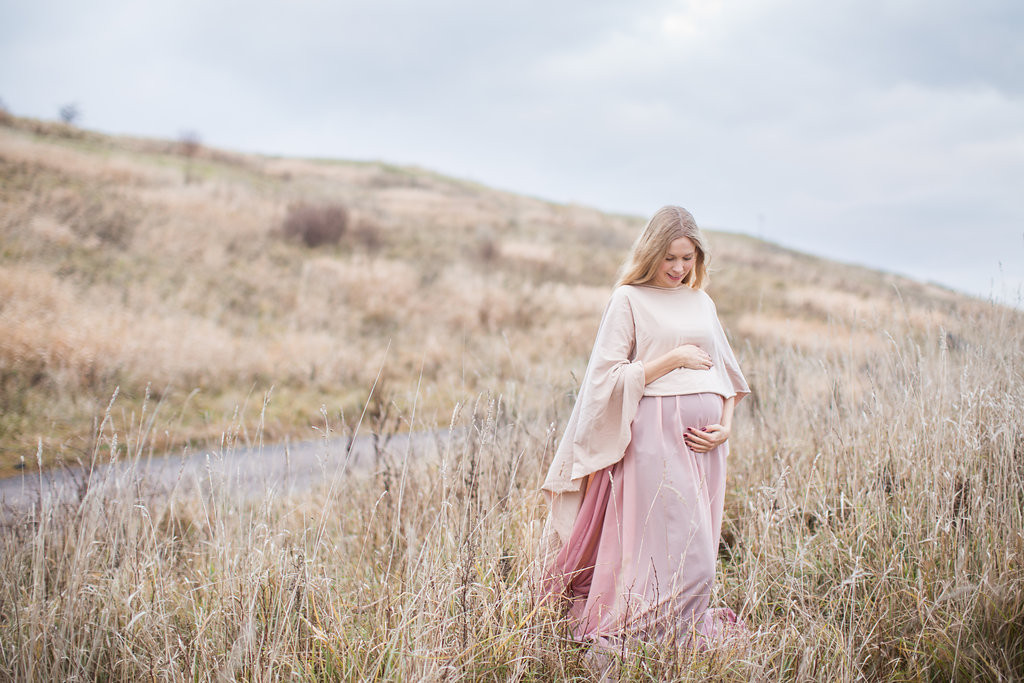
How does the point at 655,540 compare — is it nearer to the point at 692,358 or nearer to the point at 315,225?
the point at 692,358

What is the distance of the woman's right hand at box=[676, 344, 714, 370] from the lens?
219cm

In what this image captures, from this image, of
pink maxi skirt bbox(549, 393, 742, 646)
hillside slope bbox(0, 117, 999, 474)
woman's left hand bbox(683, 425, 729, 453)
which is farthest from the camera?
hillside slope bbox(0, 117, 999, 474)

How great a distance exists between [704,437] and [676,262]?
0.73 meters

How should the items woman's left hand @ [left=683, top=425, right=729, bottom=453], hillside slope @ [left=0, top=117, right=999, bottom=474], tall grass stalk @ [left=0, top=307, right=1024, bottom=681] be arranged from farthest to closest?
hillside slope @ [left=0, top=117, right=999, bottom=474] → woman's left hand @ [left=683, top=425, right=729, bottom=453] → tall grass stalk @ [left=0, top=307, right=1024, bottom=681]

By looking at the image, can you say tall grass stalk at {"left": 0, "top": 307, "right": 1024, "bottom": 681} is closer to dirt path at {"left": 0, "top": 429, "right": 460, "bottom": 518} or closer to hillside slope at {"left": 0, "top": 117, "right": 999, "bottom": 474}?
dirt path at {"left": 0, "top": 429, "right": 460, "bottom": 518}

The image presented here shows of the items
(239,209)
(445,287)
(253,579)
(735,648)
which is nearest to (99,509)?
(253,579)

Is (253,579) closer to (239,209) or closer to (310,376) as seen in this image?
(310,376)

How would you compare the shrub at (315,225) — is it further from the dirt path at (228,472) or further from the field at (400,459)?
the dirt path at (228,472)

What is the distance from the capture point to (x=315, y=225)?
703 inches

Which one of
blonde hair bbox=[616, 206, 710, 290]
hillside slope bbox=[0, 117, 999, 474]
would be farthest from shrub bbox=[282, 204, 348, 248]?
blonde hair bbox=[616, 206, 710, 290]

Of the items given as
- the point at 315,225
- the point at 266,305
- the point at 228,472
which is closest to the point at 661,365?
the point at 228,472

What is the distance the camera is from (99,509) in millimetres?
2447

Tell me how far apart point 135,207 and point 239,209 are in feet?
10.2

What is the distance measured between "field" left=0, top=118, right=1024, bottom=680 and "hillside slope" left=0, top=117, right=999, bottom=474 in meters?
0.08
